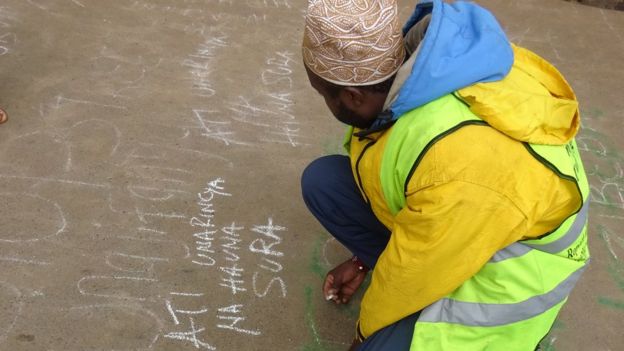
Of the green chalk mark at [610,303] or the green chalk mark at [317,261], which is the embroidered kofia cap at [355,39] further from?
the green chalk mark at [610,303]

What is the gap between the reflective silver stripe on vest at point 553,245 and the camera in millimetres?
1525

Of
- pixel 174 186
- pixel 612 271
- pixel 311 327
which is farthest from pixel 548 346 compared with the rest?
pixel 174 186

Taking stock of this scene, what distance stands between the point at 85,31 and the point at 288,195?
6.61ft

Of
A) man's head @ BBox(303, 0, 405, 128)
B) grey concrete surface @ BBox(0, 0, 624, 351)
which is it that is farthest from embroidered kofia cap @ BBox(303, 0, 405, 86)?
grey concrete surface @ BBox(0, 0, 624, 351)

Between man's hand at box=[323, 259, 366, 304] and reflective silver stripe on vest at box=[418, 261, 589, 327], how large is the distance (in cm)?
70

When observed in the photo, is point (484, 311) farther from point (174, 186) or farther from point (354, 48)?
point (174, 186)

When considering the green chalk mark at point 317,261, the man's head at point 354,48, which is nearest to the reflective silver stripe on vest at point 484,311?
the man's head at point 354,48

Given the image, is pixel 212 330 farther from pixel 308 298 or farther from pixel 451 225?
pixel 451 225

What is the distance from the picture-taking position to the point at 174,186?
8.84ft

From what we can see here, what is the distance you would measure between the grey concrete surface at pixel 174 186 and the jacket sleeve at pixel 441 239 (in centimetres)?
72

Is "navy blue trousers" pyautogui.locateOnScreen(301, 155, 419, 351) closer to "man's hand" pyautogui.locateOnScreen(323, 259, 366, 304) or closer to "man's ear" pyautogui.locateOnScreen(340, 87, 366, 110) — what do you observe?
"man's hand" pyautogui.locateOnScreen(323, 259, 366, 304)

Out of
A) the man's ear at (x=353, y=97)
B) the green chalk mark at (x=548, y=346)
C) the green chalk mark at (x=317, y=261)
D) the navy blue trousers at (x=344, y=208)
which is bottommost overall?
the green chalk mark at (x=548, y=346)

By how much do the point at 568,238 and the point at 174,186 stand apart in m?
1.76

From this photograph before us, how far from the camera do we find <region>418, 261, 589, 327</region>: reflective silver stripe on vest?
158 centimetres
